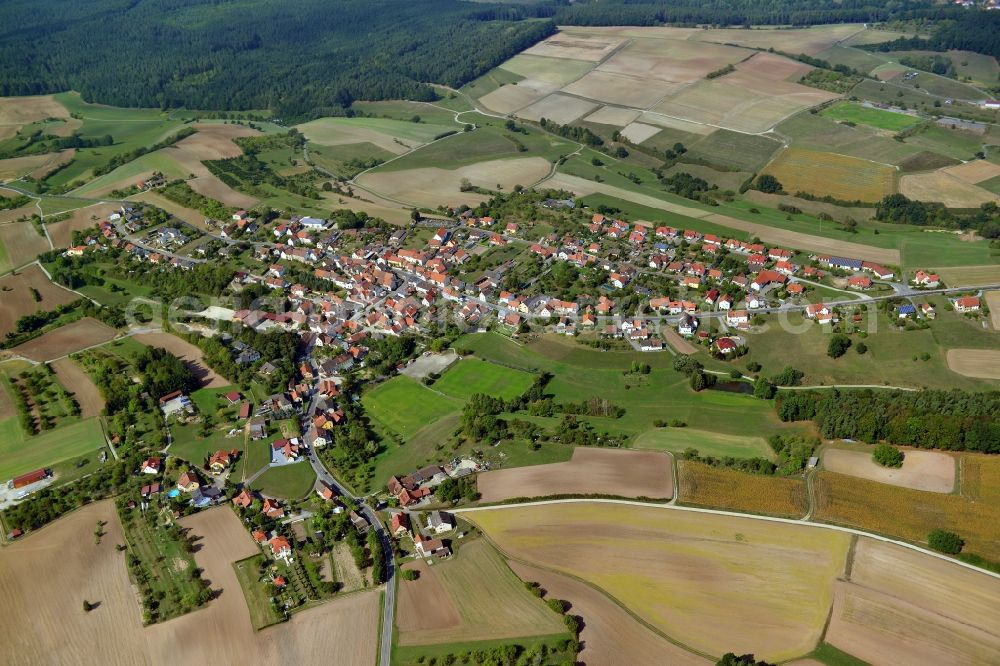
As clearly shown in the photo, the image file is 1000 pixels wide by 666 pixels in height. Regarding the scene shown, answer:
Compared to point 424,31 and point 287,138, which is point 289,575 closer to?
point 287,138

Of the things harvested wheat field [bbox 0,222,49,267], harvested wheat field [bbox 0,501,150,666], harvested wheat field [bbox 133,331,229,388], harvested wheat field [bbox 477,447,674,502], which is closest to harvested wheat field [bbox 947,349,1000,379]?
harvested wheat field [bbox 477,447,674,502]

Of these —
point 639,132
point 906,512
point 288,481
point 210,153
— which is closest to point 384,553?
point 288,481

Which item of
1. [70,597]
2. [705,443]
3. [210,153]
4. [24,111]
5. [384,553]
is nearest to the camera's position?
[70,597]

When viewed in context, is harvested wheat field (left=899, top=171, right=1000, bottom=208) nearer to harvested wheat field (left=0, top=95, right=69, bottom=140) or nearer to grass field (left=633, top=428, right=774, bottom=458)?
grass field (left=633, top=428, right=774, bottom=458)

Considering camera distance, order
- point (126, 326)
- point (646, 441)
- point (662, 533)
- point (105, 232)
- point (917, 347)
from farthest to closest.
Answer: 1. point (105, 232)
2. point (126, 326)
3. point (917, 347)
4. point (646, 441)
5. point (662, 533)

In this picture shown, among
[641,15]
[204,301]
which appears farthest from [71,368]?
[641,15]

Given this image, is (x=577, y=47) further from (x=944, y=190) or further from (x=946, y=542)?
(x=946, y=542)
